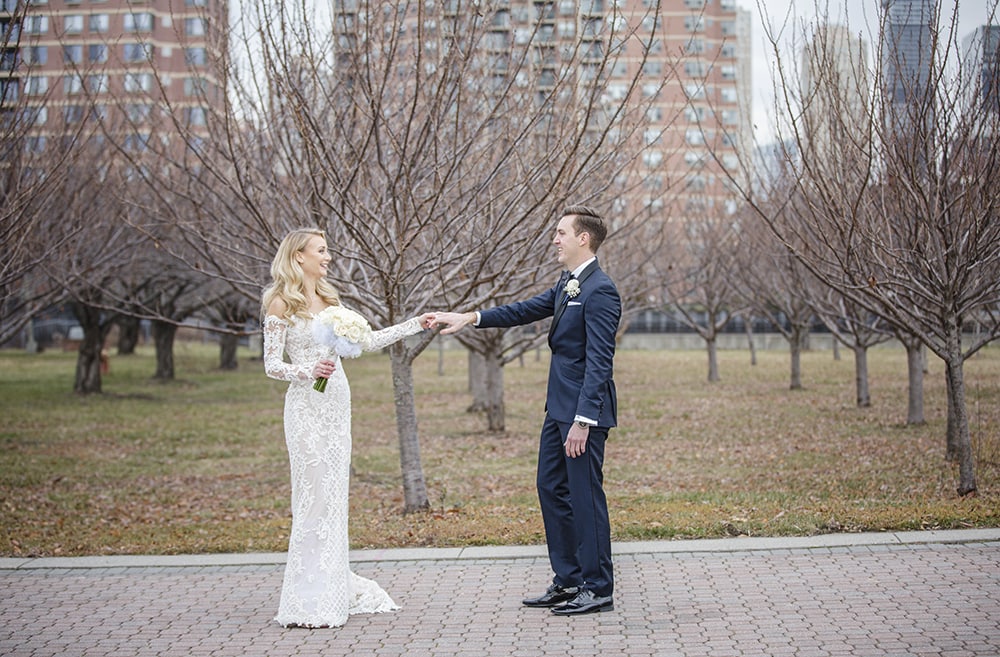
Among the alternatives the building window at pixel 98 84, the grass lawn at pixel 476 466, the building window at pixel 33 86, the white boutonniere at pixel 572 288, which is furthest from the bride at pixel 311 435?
the building window at pixel 98 84

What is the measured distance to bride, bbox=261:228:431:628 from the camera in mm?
5961

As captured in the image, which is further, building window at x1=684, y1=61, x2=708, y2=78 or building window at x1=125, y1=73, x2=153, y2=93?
building window at x1=125, y1=73, x2=153, y2=93

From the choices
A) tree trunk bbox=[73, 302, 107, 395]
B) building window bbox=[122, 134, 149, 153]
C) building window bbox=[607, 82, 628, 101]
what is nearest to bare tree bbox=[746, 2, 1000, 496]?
building window bbox=[607, 82, 628, 101]

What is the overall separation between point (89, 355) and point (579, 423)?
2491 centimetres

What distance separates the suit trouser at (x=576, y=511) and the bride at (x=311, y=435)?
1063 millimetres

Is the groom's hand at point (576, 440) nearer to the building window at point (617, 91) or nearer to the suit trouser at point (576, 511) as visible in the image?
the suit trouser at point (576, 511)

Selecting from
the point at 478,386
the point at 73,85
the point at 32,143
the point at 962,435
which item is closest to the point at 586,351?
the point at 962,435

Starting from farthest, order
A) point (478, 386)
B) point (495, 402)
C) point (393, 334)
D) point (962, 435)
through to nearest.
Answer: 1. point (478, 386)
2. point (495, 402)
3. point (962, 435)
4. point (393, 334)

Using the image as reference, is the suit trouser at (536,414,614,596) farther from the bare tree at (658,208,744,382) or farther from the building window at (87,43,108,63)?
the bare tree at (658,208,744,382)

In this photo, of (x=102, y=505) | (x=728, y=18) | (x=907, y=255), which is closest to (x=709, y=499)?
(x=907, y=255)

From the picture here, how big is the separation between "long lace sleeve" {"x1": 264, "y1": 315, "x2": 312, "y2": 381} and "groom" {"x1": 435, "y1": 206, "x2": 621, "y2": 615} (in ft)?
3.05

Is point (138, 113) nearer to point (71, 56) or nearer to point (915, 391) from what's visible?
point (71, 56)

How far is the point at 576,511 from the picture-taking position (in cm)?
603

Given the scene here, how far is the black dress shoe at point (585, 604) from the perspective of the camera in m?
5.84
